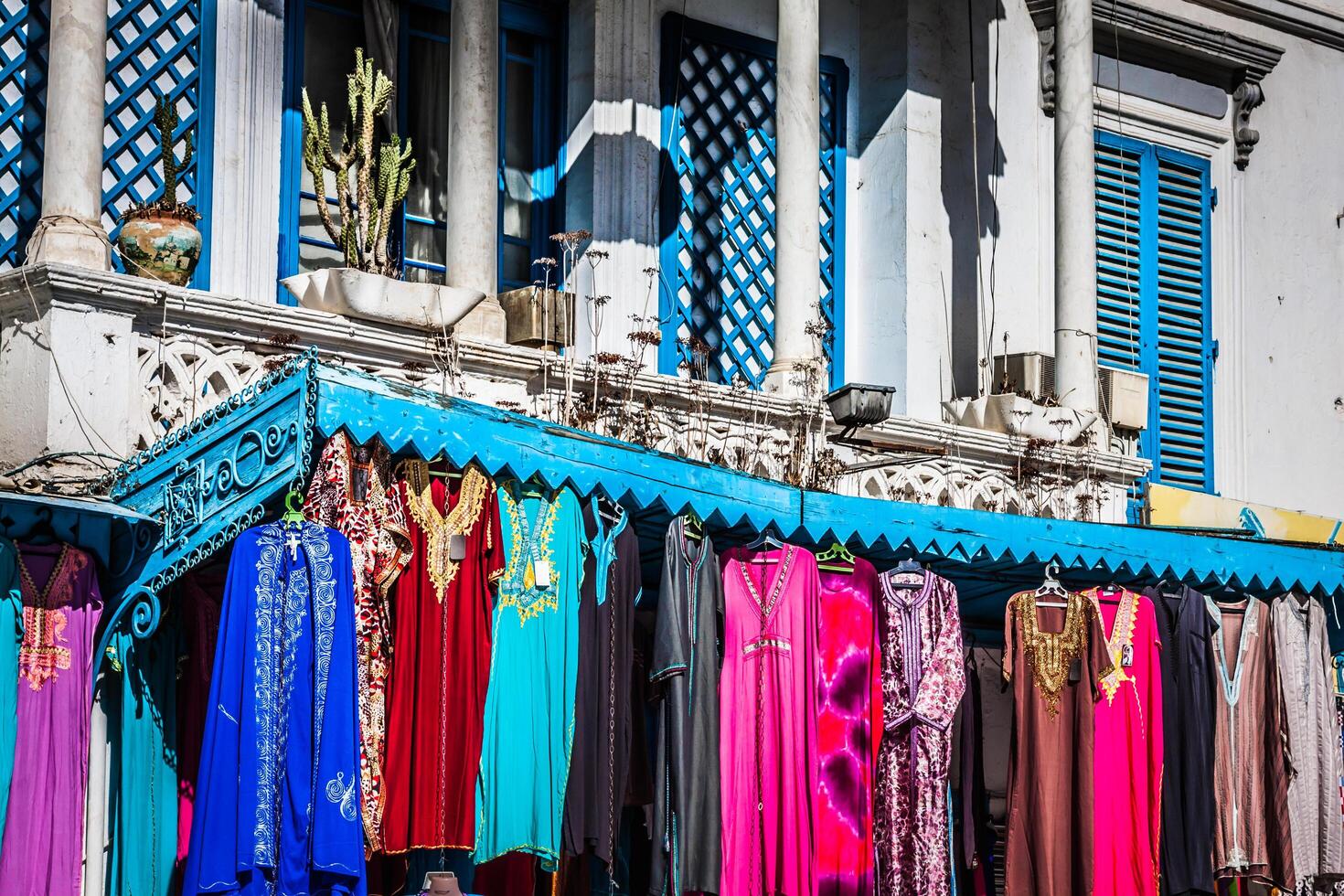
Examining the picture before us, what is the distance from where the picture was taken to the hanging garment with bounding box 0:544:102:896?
725 centimetres

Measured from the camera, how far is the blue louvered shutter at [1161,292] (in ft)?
47.1

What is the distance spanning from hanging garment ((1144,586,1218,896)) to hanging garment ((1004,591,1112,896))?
45 cm


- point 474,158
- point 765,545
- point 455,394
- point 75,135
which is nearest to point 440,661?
point 765,545

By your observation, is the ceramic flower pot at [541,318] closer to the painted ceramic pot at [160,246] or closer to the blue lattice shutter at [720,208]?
the blue lattice shutter at [720,208]

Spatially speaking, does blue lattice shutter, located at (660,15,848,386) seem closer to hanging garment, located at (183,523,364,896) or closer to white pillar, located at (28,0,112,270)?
white pillar, located at (28,0,112,270)

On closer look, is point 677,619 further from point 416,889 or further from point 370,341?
point 370,341

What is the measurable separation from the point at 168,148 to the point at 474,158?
1.82m

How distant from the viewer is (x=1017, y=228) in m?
13.9

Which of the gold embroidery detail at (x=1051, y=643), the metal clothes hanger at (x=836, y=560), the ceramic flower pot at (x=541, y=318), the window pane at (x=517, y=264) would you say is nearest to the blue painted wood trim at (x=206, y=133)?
the ceramic flower pot at (x=541, y=318)

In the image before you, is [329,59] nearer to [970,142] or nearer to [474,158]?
[474,158]

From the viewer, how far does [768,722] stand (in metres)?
8.37

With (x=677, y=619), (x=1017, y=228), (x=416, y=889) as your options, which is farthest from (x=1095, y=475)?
(x=416, y=889)

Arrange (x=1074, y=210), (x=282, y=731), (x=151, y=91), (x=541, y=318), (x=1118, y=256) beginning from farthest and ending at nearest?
(x=1118, y=256), (x=1074, y=210), (x=541, y=318), (x=151, y=91), (x=282, y=731)

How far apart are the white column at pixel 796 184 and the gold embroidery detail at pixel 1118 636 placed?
2.61m
